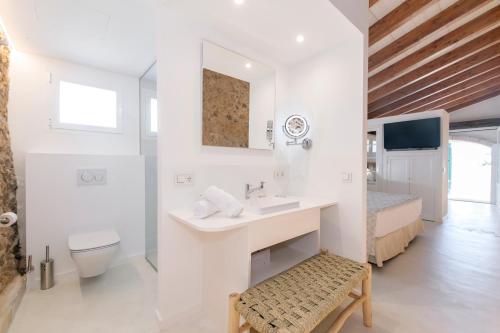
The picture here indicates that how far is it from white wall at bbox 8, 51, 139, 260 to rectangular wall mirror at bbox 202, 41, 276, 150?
4.88 feet

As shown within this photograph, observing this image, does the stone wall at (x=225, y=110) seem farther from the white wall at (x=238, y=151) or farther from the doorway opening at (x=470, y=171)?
the doorway opening at (x=470, y=171)

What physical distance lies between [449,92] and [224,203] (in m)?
6.16

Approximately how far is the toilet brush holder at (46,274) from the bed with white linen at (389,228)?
3.20 meters

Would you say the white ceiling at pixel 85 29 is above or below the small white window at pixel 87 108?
above

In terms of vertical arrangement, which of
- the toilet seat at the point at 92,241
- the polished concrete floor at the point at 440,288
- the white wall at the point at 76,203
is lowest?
the polished concrete floor at the point at 440,288

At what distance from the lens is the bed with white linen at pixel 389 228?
2.42m

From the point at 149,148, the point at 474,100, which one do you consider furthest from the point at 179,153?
the point at 474,100

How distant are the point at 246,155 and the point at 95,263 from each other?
161 cm

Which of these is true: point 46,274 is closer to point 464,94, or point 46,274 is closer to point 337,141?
point 337,141

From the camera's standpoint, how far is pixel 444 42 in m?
3.08

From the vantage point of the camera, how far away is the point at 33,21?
1660mm

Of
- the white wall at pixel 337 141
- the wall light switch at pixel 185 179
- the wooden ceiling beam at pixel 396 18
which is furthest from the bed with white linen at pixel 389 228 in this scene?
the wooden ceiling beam at pixel 396 18

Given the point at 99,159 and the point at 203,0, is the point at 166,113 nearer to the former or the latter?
the point at 203,0

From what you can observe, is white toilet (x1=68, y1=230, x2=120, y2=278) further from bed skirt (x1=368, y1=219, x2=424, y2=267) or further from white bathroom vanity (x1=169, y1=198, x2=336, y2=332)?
bed skirt (x1=368, y1=219, x2=424, y2=267)
